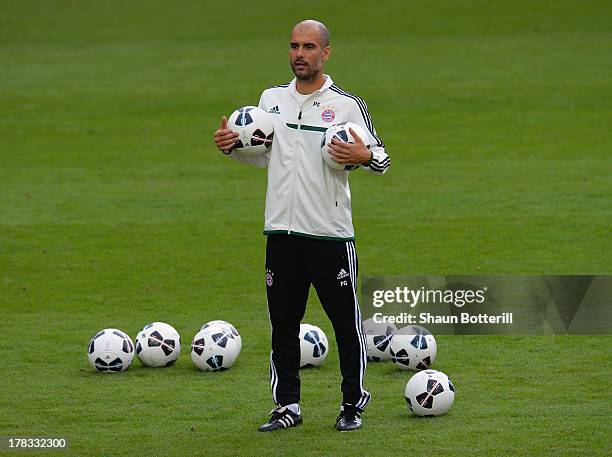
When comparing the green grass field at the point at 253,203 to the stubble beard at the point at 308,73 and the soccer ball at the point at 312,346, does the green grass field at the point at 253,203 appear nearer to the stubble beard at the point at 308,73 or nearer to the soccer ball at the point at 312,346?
the soccer ball at the point at 312,346

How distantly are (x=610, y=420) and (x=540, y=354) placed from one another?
2.29m

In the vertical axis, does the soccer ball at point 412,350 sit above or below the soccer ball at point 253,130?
below

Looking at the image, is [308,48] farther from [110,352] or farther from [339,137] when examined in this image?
[110,352]

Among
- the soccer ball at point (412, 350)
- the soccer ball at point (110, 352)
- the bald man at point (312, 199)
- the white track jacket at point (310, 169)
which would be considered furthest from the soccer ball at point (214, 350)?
the white track jacket at point (310, 169)

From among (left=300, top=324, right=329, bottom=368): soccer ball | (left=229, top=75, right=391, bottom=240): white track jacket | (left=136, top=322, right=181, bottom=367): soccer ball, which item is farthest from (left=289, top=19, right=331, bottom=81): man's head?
(left=136, top=322, right=181, bottom=367): soccer ball

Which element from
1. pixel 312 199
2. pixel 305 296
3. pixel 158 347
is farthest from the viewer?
pixel 158 347

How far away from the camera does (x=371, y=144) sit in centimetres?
902

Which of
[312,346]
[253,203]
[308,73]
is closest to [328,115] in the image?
[308,73]

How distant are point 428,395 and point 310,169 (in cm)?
204

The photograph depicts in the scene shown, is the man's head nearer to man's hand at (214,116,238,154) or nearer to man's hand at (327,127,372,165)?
man's hand at (327,127,372,165)

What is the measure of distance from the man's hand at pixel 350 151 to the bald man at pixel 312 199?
53 millimetres

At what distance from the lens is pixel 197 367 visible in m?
11.5

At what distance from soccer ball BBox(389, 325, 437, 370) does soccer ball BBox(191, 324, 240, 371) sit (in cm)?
145

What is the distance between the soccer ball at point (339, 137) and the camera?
8.80 meters
